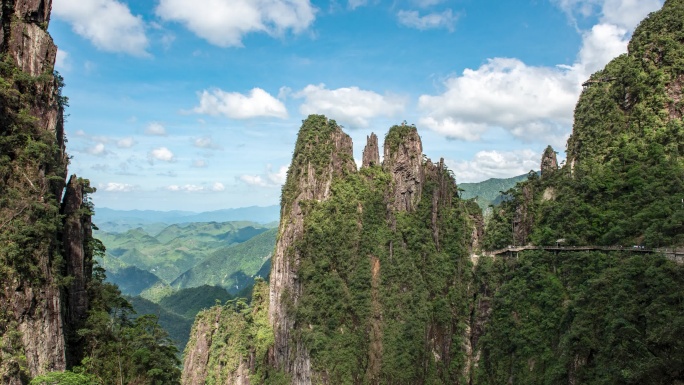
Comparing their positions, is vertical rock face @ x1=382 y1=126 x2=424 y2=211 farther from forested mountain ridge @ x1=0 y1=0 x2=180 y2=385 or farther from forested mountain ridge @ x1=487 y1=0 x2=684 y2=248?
forested mountain ridge @ x1=0 y1=0 x2=180 y2=385

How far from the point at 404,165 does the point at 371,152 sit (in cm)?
582

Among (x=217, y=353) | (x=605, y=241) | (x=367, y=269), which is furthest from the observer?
(x=217, y=353)

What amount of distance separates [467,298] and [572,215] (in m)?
20.8

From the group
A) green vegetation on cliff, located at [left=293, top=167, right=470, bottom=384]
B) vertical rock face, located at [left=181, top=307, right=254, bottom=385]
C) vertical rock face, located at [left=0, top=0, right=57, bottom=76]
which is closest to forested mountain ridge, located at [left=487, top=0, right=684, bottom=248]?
green vegetation on cliff, located at [left=293, top=167, right=470, bottom=384]

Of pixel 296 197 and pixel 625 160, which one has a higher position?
pixel 625 160

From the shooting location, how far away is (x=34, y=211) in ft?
84.5

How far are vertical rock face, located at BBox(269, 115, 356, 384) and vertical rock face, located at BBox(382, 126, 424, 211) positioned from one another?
6525mm

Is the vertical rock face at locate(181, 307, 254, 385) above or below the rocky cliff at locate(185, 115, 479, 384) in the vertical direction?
below

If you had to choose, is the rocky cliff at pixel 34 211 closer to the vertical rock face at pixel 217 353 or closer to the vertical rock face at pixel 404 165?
the vertical rock face at pixel 217 353

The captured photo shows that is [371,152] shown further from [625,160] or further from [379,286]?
[625,160]

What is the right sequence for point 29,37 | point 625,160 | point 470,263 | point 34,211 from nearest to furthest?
point 34,211 → point 29,37 → point 625,160 → point 470,263

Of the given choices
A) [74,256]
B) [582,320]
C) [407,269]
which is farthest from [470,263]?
[74,256]

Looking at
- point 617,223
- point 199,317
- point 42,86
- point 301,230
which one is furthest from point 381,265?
point 42,86

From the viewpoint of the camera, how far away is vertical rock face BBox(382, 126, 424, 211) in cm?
7238
